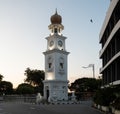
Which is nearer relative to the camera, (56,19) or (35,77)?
(56,19)

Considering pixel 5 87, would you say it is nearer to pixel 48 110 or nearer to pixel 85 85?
pixel 85 85

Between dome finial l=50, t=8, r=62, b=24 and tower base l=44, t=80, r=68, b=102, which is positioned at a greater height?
dome finial l=50, t=8, r=62, b=24

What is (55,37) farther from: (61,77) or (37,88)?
(37,88)

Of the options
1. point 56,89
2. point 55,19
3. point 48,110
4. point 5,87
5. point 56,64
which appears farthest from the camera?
point 5,87

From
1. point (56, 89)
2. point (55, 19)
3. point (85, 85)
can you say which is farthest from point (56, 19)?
point (85, 85)

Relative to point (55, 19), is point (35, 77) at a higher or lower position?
lower

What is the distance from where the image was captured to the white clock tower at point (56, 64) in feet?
271

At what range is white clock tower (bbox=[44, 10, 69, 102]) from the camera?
82.6 metres

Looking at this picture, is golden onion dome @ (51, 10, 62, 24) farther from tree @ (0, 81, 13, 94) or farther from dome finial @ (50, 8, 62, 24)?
tree @ (0, 81, 13, 94)

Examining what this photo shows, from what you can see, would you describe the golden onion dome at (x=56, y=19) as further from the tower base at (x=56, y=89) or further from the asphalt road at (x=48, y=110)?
the asphalt road at (x=48, y=110)

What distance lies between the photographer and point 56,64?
84.4 m

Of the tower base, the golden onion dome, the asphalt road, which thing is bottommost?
the asphalt road

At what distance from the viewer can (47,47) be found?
289 feet

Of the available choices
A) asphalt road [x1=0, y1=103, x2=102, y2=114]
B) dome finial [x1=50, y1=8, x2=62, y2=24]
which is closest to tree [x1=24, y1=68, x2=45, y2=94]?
dome finial [x1=50, y1=8, x2=62, y2=24]
